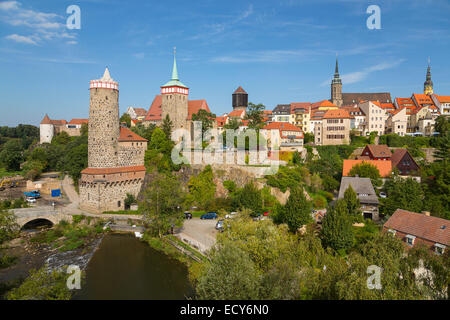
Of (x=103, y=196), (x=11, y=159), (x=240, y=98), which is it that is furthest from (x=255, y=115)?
(x=11, y=159)

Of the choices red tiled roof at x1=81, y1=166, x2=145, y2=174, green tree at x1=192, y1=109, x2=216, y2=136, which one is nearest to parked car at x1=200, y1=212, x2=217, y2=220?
red tiled roof at x1=81, y1=166, x2=145, y2=174

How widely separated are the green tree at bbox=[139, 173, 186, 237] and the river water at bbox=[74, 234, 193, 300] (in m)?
2.06

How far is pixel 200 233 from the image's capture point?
26.9 metres

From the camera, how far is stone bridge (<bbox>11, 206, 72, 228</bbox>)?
98.0 feet

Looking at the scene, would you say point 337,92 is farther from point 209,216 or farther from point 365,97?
point 209,216

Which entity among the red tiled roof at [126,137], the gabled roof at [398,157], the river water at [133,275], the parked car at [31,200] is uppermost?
the red tiled roof at [126,137]

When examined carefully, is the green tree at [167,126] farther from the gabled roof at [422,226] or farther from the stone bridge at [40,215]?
the gabled roof at [422,226]

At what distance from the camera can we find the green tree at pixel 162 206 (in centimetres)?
2716

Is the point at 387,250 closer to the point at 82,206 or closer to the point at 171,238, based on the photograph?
the point at 171,238

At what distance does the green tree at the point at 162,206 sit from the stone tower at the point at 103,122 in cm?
982

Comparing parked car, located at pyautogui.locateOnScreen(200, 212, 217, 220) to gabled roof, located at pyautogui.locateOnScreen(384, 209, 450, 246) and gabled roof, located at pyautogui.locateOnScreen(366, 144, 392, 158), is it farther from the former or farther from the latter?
gabled roof, located at pyautogui.locateOnScreen(366, 144, 392, 158)

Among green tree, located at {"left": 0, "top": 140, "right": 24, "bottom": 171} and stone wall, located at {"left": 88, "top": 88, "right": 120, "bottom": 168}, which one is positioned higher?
stone wall, located at {"left": 88, "top": 88, "right": 120, "bottom": 168}

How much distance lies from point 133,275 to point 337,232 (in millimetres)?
15082

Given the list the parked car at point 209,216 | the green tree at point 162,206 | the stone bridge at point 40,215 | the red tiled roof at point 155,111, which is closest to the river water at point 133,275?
the green tree at point 162,206
